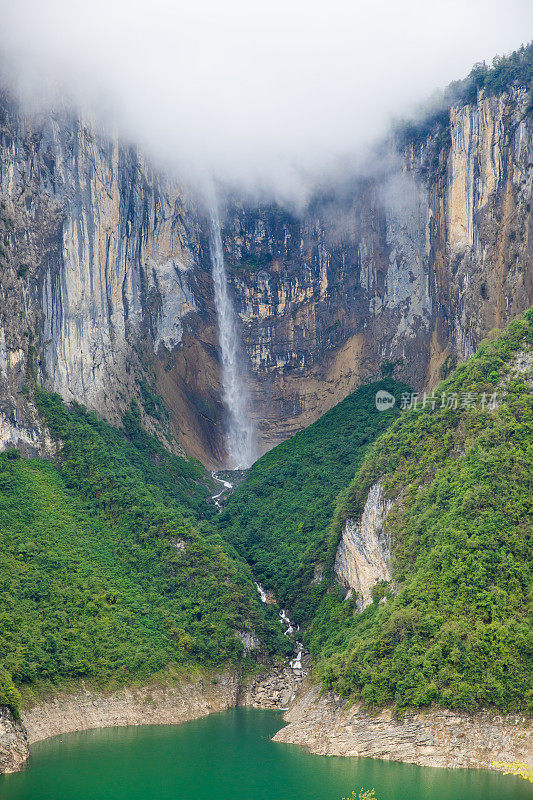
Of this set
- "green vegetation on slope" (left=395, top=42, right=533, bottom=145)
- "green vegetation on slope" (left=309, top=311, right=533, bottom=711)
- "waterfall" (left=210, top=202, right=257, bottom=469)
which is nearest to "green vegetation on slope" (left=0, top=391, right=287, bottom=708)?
"green vegetation on slope" (left=309, top=311, right=533, bottom=711)

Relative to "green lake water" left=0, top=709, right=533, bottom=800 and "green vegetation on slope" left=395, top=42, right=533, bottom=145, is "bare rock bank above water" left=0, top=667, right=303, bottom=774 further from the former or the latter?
"green vegetation on slope" left=395, top=42, right=533, bottom=145

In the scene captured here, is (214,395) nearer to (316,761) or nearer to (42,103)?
(42,103)

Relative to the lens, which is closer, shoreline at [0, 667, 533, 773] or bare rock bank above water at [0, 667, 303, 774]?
shoreline at [0, 667, 533, 773]

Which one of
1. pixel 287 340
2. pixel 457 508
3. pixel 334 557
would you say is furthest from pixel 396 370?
pixel 457 508

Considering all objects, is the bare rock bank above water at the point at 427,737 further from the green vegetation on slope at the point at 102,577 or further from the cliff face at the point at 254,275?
the cliff face at the point at 254,275

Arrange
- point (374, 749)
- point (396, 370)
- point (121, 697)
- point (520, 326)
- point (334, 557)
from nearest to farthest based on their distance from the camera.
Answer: point (374, 749)
point (121, 697)
point (520, 326)
point (334, 557)
point (396, 370)

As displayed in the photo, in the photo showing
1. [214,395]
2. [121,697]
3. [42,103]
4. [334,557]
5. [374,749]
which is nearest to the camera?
[374,749]
